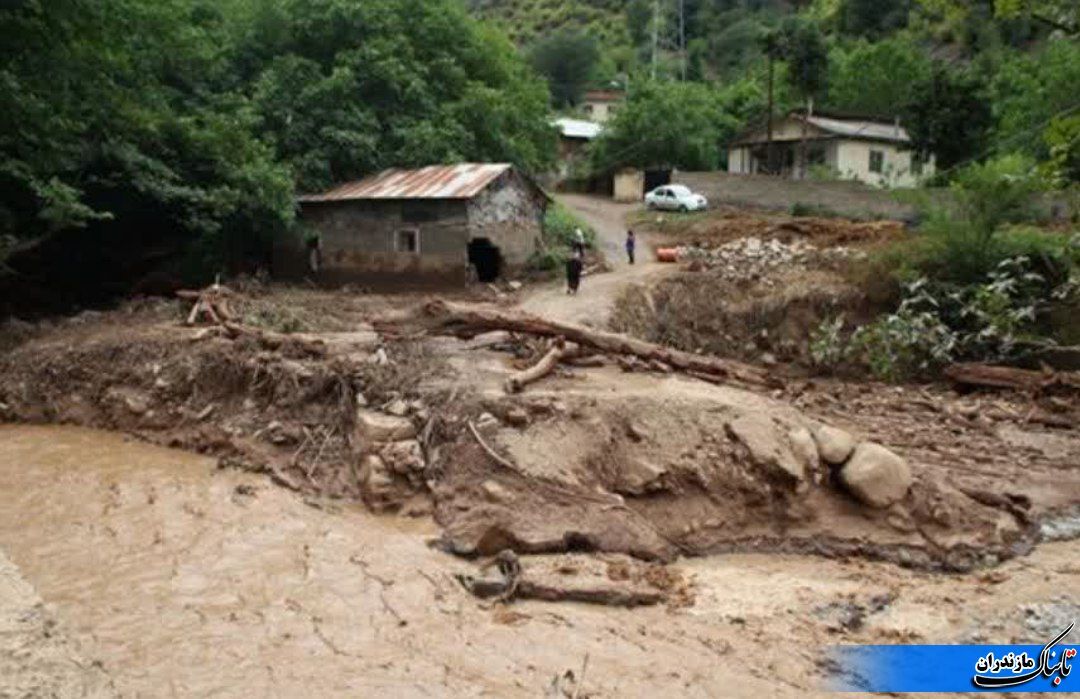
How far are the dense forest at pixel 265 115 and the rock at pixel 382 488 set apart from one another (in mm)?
8838

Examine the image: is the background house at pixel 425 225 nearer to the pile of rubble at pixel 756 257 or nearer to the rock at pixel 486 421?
the pile of rubble at pixel 756 257

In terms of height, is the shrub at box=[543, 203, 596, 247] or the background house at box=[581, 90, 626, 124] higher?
the background house at box=[581, 90, 626, 124]

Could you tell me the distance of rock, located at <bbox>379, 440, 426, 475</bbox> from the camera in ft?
36.7

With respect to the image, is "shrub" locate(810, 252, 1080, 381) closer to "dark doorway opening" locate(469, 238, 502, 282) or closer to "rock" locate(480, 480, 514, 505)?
"dark doorway opening" locate(469, 238, 502, 282)

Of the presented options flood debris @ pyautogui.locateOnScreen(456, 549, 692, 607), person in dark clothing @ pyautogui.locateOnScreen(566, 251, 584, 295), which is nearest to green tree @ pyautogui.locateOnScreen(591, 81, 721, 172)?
person in dark clothing @ pyautogui.locateOnScreen(566, 251, 584, 295)

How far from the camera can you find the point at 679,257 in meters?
25.1

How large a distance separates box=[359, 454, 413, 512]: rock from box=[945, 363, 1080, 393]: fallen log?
1272cm

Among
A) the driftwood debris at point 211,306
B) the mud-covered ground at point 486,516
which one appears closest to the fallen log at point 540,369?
the mud-covered ground at point 486,516

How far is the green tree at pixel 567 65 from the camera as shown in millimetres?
69062

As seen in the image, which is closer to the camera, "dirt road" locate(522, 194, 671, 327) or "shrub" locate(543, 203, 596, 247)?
"dirt road" locate(522, 194, 671, 327)

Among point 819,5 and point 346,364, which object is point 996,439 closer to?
point 346,364

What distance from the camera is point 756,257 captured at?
942 inches

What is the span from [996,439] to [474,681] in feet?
37.3

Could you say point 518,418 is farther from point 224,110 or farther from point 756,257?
point 224,110
